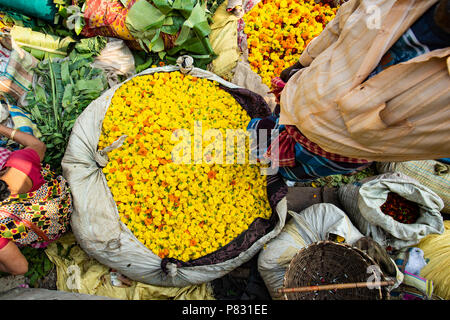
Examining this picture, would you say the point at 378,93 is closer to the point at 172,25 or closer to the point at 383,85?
the point at 383,85

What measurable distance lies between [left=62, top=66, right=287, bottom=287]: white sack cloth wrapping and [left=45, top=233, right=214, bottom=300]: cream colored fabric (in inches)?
3.8

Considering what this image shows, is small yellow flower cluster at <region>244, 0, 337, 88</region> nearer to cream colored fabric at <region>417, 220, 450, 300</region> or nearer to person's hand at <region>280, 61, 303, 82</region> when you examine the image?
person's hand at <region>280, 61, 303, 82</region>

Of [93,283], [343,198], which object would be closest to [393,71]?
[343,198]

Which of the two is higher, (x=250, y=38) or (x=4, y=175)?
(x=250, y=38)

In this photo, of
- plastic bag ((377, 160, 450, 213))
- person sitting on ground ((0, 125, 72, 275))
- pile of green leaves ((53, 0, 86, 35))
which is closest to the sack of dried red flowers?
plastic bag ((377, 160, 450, 213))

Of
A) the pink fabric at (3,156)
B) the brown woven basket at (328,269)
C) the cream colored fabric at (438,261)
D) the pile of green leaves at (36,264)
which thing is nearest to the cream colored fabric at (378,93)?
the brown woven basket at (328,269)

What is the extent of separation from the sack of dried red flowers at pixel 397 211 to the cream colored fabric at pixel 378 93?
1.05 m

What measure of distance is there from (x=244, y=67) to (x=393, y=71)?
6.42ft

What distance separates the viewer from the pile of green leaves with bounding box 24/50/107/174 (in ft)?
7.70

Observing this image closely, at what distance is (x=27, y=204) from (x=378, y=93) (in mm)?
1970

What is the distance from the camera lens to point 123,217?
1952 mm

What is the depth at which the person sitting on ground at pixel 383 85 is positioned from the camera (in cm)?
87
